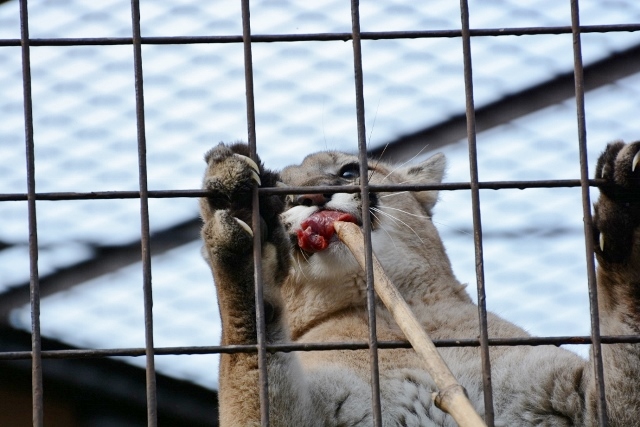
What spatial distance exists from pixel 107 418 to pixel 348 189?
3590 mm

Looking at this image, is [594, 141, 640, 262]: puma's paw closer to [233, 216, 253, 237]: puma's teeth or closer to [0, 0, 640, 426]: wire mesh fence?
[0, 0, 640, 426]: wire mesh fence

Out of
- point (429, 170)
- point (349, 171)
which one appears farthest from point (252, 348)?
point (429, 170)

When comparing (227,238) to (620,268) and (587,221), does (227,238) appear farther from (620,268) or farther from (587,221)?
(620,268)

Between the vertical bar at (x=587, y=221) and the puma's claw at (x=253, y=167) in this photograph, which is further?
the puma's claw at (x=253, y=167)

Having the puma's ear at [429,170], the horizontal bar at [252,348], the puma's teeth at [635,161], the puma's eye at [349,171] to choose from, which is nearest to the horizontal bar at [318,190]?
the puma's teeth at [635,161]

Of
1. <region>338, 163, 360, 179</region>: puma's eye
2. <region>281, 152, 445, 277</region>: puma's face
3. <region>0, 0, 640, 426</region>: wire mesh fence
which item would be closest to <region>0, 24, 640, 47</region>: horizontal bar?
<region>0, 0, 640, 426</region>: wire mesh fence

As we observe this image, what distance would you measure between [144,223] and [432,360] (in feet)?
3.09

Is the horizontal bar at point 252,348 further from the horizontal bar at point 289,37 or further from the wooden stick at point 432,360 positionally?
the horizontal bar at point 289,37

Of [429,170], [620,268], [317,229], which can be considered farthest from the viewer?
[429,170]

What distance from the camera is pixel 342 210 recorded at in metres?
4.81

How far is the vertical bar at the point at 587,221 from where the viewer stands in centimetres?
340

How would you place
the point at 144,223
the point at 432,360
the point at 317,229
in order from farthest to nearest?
1. the point at 317,229
2. the point at 144,223
3. the point at 432,360

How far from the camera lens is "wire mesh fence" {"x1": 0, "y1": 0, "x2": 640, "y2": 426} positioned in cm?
332

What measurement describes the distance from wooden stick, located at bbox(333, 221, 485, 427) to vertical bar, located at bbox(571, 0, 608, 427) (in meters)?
0.56
